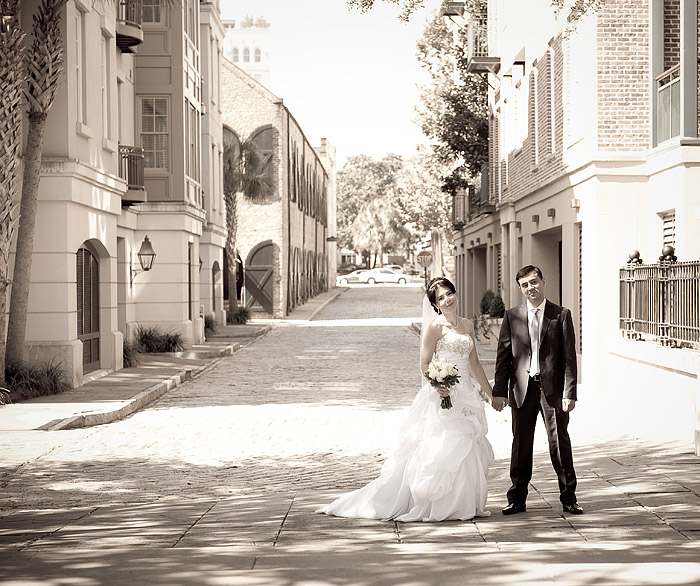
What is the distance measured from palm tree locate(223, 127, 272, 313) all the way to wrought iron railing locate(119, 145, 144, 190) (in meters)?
16.9

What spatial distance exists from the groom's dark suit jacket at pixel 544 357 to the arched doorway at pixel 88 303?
40.6 ft

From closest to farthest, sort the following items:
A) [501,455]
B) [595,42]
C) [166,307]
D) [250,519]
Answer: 1. [250,519]
2. [501,455]
3. [595,42]
4. [166,307]

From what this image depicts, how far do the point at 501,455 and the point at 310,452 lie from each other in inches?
80.4

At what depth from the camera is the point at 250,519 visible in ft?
24.9

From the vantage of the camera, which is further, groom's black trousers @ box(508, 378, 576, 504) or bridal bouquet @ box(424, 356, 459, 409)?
bridal bouquet @ box(424, 356, 459, 409)

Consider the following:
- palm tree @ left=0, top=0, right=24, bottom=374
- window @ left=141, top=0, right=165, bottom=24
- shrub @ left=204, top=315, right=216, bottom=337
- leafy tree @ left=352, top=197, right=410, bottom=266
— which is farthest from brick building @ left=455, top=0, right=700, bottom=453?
leafy tree @ left=352, top=197, right=410, bottom=266

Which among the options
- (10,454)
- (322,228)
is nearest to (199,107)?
(10,454)

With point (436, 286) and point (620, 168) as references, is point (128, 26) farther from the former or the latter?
point (436, 286)

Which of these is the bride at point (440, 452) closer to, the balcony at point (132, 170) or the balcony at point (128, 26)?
the balcony at point (128, 26)

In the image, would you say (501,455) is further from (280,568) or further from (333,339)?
(333,339)

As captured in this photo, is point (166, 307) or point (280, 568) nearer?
point (280, 568)

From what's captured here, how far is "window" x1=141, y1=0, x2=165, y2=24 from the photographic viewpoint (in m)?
27.2

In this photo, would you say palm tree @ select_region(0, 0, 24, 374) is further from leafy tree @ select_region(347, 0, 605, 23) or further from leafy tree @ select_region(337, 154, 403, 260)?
leafy tree @ select_region(337, 154, 403, 260)

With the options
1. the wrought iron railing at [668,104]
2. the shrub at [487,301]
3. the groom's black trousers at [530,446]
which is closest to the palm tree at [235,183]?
the shrub at [487,301]
